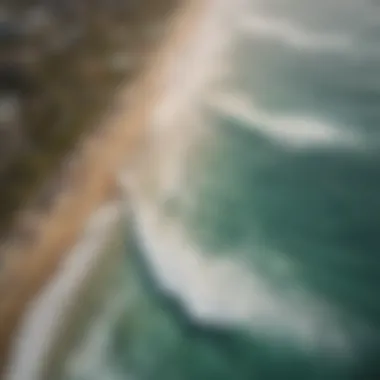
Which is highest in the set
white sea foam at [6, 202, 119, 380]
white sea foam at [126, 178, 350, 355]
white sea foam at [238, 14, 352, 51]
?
white sea foam at [238, 14, 352, 51]

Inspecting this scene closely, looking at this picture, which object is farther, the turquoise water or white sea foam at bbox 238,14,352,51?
white sea foam at bbox 238,14,352,51

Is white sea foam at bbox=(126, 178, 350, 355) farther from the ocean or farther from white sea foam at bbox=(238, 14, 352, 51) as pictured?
white sea foam at bbox=(238, 14, 352, 51)

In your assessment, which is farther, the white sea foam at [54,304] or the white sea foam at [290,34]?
the white sea foam at [290,34]

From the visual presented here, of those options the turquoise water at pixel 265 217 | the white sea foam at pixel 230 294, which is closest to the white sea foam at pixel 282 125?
the turquoise water at pixel 265 217

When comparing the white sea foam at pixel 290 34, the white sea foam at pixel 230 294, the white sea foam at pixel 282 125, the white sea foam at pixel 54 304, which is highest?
the white sea foam at pixel 290 34

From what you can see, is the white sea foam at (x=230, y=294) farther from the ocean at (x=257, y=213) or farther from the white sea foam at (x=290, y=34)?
the white sea foam at (x=290, y=34)

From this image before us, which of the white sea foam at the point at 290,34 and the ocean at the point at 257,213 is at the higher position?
the white sea foam at the point at 290,34

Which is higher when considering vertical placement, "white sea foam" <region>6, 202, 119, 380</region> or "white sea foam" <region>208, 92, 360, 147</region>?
"white sea foam" <region>208, 92, 360, 147</region>

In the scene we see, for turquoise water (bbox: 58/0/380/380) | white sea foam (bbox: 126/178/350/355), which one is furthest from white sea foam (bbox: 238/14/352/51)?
white sea foam (bbox: 126/178/350/355)
